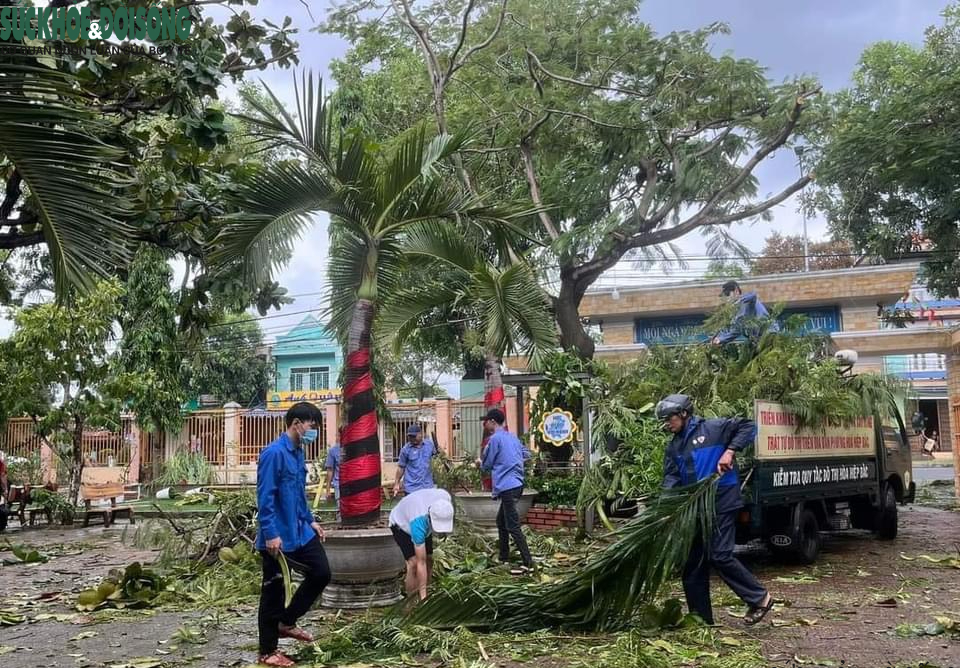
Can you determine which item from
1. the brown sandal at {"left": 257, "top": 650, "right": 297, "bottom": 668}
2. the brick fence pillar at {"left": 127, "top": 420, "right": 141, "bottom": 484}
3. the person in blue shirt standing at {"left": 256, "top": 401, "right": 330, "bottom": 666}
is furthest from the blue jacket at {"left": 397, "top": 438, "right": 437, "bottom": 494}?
the brick fence pillar at {"left": 127, "top": 420, "right": 141, "bottom": 484}

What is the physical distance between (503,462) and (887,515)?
225 inches

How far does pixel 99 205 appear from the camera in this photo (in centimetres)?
402

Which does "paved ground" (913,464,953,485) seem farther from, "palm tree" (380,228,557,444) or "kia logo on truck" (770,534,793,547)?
"palm tree" (380,228,557,444)

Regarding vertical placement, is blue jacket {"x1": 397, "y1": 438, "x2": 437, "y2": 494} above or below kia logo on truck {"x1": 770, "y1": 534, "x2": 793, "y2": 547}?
above

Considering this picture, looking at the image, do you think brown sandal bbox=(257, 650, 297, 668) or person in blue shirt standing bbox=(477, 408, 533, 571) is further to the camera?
person in blue shirt standing bbox=(477, 408, 533, 571)

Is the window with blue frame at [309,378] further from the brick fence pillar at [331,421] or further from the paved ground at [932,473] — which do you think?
the paved ground at [932,473]

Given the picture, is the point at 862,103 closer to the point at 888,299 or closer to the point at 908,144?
the point at 908,144

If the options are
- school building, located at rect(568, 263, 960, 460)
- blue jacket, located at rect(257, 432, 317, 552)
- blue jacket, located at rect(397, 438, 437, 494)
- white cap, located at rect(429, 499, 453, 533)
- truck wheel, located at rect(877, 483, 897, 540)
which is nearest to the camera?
blue jacket, located at rect(257, 432, 317, 552)

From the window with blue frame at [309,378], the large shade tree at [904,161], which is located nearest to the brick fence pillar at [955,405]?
the large shade tree at [904,161]

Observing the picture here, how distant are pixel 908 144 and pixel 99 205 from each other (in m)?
12.1

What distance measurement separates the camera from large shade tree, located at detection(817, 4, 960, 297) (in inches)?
509

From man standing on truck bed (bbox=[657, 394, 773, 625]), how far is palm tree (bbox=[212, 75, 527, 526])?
278 centimetres

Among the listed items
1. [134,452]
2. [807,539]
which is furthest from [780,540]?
[134,452]

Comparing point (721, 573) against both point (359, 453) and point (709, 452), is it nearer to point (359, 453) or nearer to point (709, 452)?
point (709, 452)
